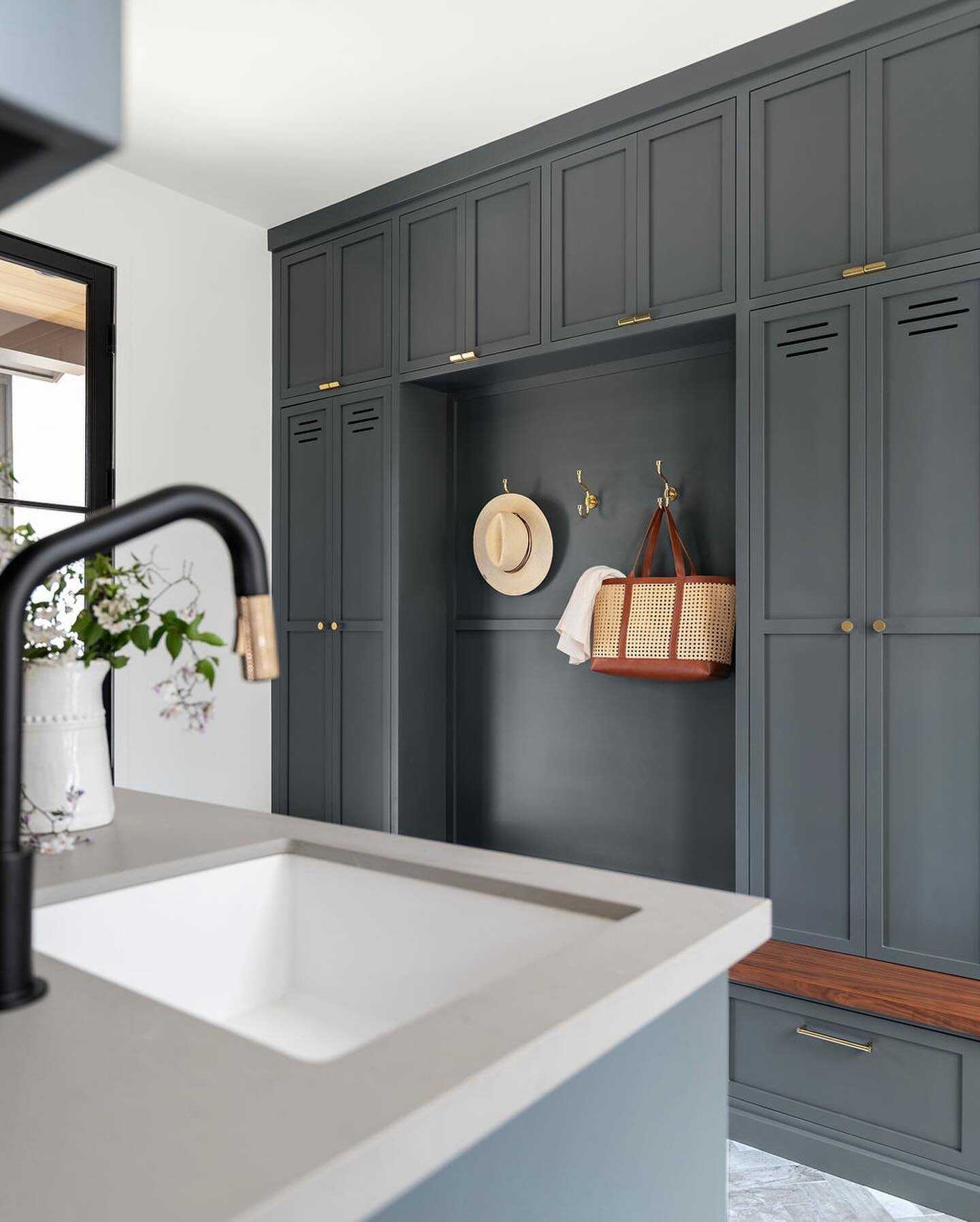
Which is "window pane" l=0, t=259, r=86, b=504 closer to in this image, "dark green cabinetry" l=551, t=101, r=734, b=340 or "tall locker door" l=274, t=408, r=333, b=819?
"tall locker door" l=274, t=408, r=333, b=819

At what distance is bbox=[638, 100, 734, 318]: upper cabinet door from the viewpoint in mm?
2531

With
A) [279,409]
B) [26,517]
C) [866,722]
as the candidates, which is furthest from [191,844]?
[279,409]

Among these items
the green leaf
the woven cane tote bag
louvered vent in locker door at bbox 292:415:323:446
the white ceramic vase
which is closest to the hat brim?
the woven cane tote bag

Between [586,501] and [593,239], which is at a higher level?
[593,239]

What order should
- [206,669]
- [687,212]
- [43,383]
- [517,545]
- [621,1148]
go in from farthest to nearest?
[517,545] → [43,383] → [687,212] → [206,669] → [621,1148]

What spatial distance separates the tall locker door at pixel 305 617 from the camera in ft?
11.4

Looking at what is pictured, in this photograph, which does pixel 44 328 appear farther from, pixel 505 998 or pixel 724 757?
pixel 505 998

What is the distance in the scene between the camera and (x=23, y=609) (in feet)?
2.19

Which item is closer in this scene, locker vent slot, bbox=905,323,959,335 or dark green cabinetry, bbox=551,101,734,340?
locker vent slot, bbox=905,323,959,335

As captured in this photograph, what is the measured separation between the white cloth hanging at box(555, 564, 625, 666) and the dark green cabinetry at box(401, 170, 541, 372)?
2.44 ft

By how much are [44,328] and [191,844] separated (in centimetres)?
240

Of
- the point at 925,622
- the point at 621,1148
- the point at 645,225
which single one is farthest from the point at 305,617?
the point at 621,1148

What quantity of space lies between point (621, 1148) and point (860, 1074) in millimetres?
1682

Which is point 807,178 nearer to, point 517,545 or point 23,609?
point 517,545
